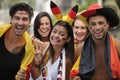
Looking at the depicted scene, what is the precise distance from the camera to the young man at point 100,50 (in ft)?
19.6

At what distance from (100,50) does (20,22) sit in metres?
1.11

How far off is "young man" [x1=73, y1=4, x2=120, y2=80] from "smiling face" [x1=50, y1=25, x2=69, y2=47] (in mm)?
370

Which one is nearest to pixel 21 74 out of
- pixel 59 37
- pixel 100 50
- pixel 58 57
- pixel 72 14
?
pixel 58 57

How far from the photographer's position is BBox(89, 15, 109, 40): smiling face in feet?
20.0

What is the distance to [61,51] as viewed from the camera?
654cm

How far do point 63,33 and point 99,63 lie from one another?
27.7 inches

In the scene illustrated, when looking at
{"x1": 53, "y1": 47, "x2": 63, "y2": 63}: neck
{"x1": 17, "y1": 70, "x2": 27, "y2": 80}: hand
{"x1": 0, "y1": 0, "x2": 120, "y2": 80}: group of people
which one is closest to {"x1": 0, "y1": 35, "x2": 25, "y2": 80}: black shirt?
{"x1": 0, "y1": 0, "x2": 120, "y2": 80}: group of people

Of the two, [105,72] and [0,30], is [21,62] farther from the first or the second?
[105,72]

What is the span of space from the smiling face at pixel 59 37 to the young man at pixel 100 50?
370 mm

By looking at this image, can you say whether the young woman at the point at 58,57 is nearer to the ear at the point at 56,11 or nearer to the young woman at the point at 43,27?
the ear at the point at 56,11

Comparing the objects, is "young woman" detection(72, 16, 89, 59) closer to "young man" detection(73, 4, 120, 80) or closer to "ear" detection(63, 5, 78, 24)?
"ear" detection(63, 5, 78, 24)

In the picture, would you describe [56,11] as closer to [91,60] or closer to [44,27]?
[44,27]

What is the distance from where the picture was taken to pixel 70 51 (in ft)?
21.3

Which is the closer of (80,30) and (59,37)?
Result: (59,37)
